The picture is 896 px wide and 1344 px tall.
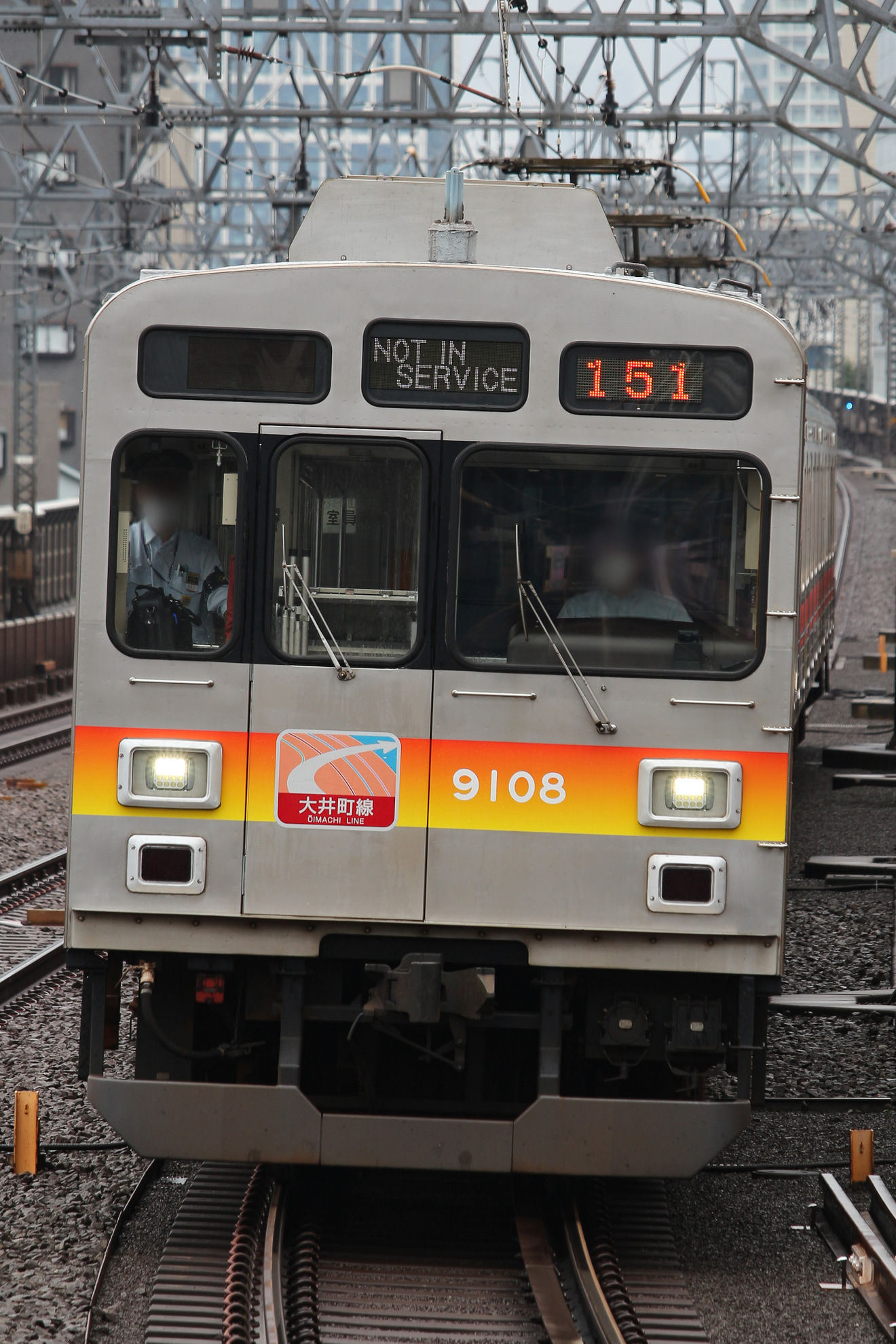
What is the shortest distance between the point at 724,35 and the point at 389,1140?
456 inches

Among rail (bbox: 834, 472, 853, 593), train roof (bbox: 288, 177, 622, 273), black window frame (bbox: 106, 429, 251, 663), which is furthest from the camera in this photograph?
rail (bbox: 834, 472, 853, 593)

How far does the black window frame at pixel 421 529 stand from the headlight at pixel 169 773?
0.36 meters

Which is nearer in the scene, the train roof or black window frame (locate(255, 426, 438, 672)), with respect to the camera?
black window frame (locate(255, 426, 438, 672))

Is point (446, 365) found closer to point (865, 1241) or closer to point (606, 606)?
point (606, 606)

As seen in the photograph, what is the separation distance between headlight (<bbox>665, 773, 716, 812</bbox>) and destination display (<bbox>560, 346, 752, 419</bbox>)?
3.72 feet

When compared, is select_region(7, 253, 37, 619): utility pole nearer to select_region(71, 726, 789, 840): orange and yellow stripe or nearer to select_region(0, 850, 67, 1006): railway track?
select_region(0, 850, 67, 1006): railway track

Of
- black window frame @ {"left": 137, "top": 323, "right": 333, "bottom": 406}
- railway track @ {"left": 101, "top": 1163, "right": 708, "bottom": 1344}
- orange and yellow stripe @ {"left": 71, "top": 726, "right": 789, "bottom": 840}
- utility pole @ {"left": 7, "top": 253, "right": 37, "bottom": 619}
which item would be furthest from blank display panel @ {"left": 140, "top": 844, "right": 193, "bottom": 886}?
utility pole @ {"left": 7, "top": 253, "right": 37, "bottom": 619}

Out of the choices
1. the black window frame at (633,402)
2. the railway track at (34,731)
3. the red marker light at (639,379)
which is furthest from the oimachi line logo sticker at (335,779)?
the railway track at (34,731)

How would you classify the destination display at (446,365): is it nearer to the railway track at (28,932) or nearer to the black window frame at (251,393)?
the black window frame at (251,393)

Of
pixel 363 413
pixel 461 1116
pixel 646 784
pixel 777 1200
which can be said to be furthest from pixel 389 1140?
pixel 363 413

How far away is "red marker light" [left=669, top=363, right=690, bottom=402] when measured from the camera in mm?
5336

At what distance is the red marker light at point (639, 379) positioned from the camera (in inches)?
210

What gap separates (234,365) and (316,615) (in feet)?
2.74

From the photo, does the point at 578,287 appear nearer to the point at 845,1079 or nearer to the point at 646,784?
the point at 646,784
